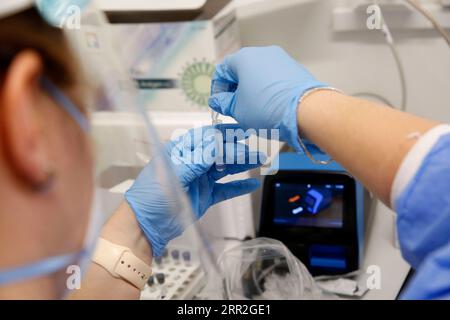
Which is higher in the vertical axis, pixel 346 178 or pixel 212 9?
pixel 212 9

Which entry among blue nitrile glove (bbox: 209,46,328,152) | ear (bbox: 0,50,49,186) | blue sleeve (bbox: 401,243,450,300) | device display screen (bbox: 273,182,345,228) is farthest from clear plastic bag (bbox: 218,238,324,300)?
ear (bbox: 0,50,49,186)

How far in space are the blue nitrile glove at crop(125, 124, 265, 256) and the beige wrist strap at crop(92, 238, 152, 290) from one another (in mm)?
62

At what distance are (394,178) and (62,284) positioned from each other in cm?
43

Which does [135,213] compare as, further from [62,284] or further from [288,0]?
[288,0]

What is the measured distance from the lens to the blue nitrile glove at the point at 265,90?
730mm

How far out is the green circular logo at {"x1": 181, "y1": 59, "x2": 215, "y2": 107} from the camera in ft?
3.86

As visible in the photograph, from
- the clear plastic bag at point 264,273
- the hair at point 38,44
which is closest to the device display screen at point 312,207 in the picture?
the clear plastic bag at point 264,273

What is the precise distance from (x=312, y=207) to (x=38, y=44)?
2.75ft

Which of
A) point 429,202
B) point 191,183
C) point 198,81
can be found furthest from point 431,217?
point 198,81

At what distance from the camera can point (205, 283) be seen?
1.08m

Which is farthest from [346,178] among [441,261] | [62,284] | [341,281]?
[62,284]

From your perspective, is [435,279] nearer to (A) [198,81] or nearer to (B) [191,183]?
(B) [191,183]

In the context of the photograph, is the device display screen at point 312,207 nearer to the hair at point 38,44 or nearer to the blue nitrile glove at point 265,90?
the blue nitrile glove at point 265,90
